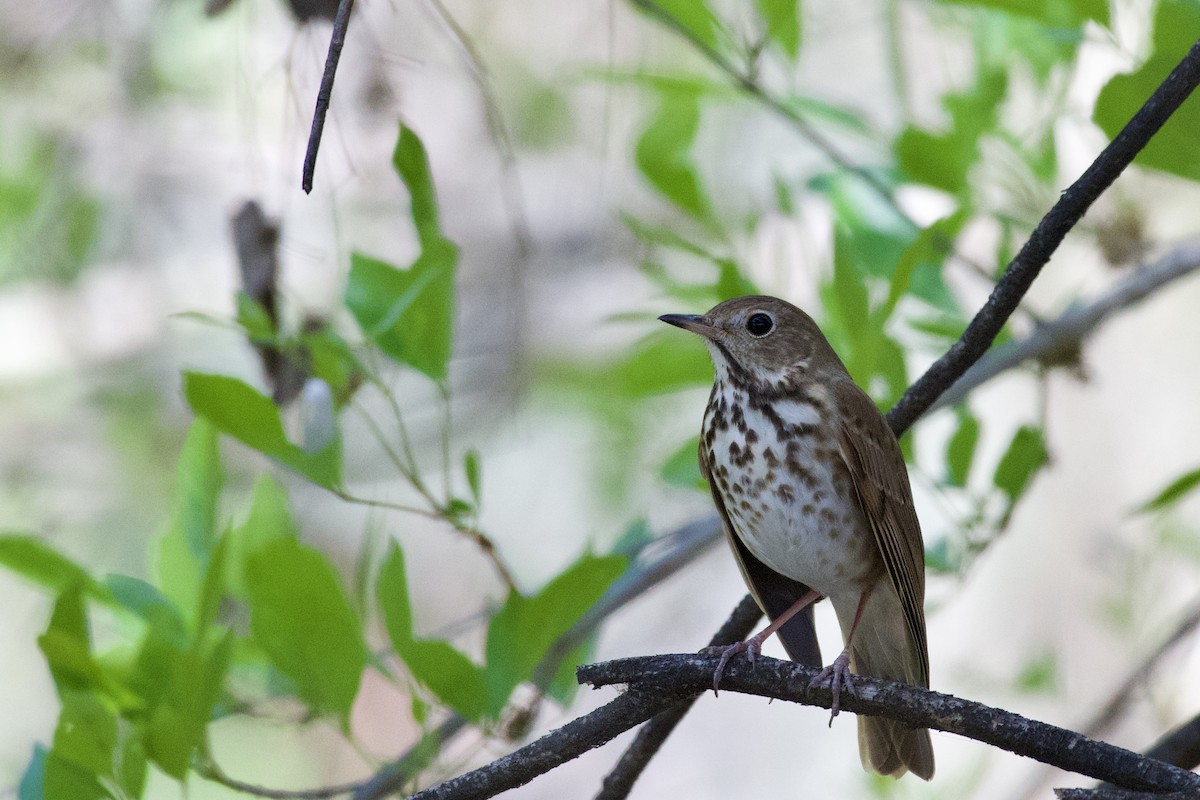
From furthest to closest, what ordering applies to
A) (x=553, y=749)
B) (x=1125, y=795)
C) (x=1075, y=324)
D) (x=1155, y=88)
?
1. (x=1075, y=324)
2. (x=1155, y=88)
3. (x=553, y=749)
4. (x=1125, y=795)

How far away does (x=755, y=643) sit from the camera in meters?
2.19

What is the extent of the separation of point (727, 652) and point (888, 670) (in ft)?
3.01

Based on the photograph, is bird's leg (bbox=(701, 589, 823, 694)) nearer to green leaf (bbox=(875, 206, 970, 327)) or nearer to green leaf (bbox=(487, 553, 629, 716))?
green leaf (bbox=(487, 553, 629, 716))

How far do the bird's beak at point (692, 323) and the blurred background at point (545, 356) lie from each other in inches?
25.6

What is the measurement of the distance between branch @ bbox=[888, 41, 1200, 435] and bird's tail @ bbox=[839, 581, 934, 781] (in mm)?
704

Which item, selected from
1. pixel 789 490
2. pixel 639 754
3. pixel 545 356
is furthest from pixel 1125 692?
pixel 545 356

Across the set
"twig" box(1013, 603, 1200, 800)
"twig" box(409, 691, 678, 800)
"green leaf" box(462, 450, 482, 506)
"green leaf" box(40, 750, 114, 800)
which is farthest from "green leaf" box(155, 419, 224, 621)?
"twig" box(1013, 603, 1200, 800)

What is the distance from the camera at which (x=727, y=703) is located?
5.14 m

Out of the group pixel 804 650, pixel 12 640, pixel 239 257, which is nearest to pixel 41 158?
pixel 12 640

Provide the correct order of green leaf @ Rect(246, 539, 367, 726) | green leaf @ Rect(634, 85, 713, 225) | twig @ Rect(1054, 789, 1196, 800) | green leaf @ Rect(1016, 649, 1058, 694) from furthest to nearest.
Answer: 1. green leaf @ Rect(1016, 649, 1058, 694)
2. green leaf @ Rect(634, 85, 713, 225)
3. green leaf @ Rect(246, 539, 367, 726)
4. twig @ Rect(1054, 789, 1196, 800)

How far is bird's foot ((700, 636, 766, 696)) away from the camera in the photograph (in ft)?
5.37

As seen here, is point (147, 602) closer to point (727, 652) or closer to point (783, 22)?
point (727, 652)

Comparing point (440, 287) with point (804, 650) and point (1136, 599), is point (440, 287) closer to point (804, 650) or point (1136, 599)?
point (804, 650)

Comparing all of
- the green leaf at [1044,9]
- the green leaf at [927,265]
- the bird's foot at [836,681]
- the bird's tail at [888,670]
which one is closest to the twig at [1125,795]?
the bird's foot at [836,681]
